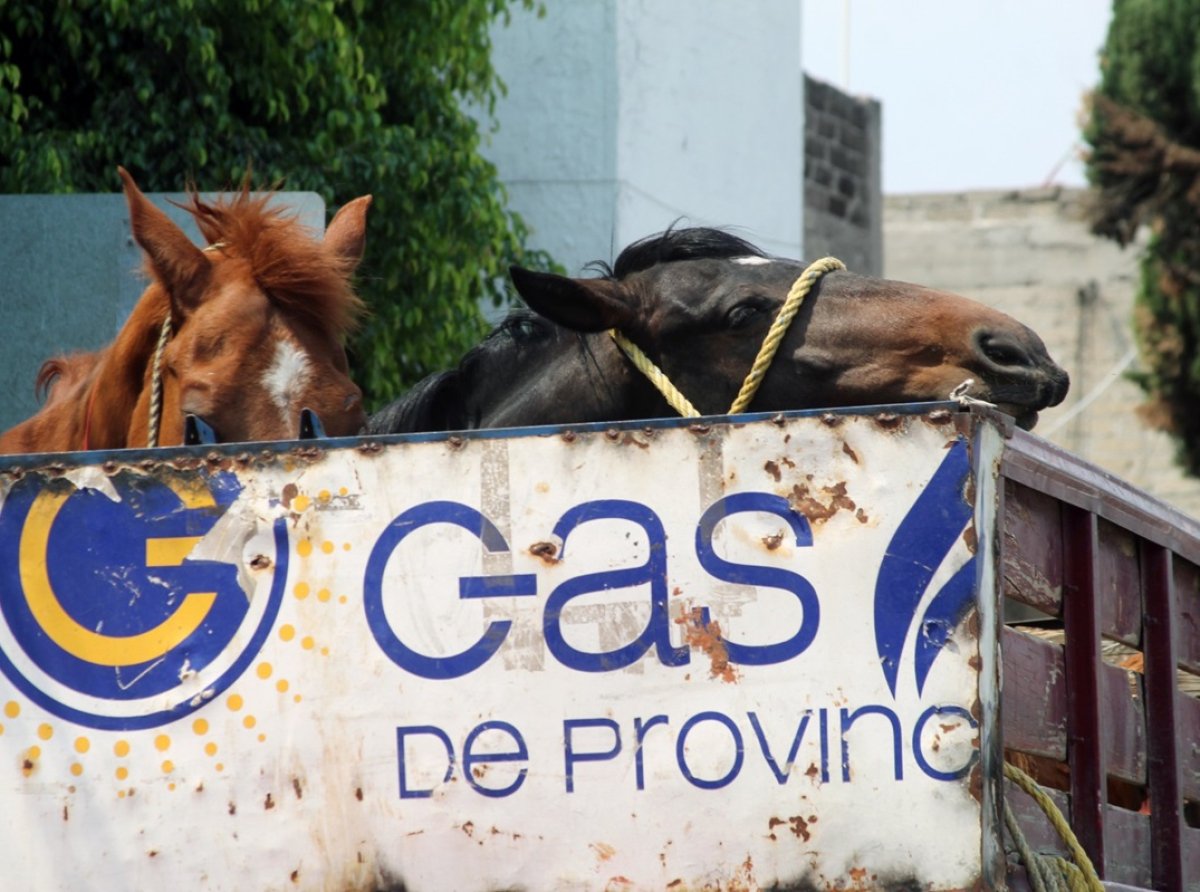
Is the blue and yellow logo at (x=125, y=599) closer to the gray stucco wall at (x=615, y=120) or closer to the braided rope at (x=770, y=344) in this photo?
the braided rope at (x=770, y=344)

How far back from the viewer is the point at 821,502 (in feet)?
7.93

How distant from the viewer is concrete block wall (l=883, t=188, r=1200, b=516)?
1939cm

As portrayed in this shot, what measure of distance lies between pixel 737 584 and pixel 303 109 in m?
5.39

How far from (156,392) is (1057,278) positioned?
17281 millimetres

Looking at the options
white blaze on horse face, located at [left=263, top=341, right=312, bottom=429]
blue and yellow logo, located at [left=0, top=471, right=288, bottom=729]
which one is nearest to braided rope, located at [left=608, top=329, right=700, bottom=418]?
white blaze on horse face, located at [left=263, top=341, right=312, bottom=429]

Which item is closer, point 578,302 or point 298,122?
point 578,302

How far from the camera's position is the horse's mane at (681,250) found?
158 inches

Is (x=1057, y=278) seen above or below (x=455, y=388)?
above

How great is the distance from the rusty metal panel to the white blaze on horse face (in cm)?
85

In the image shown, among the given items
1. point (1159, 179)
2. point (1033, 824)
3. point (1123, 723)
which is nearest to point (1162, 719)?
point (1123, 723)

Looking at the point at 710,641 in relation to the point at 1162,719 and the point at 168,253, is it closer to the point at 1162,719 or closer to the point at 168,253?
the point at 1162,719

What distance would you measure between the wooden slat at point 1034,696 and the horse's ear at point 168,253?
1.82 metres

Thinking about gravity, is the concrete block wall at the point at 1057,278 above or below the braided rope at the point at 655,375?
above

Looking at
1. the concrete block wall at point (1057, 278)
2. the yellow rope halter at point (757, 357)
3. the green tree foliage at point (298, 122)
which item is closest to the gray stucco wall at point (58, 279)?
the green tree foliage at point (298, 122)
